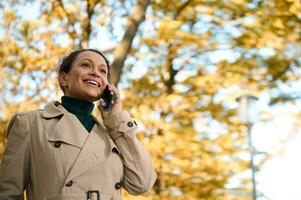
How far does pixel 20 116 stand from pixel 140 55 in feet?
24.6

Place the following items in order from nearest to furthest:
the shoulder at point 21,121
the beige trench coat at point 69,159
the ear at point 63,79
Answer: the beige trench coat at point 69,159 → the shoulder at point 21,121 → the ear at point 63,79

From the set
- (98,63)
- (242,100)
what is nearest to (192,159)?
(242,100)

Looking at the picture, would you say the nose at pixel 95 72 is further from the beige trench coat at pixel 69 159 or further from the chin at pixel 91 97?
the beige trench coat at pixel 69 159

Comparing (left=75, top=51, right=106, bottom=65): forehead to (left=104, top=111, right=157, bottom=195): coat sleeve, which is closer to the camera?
(left=104, top=111, right=157, bottom=195): coat sleeve

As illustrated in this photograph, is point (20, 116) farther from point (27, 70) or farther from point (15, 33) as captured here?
point (15, 33)

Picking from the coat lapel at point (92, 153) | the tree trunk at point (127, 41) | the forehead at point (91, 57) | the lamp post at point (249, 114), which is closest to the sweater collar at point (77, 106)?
the coat lapel at point (92, 153)

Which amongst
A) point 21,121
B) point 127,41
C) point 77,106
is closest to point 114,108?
point 77,106


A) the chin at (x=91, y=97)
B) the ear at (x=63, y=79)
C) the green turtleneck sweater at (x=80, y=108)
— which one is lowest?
the green turtleneck sweater at (x=80, y=108)

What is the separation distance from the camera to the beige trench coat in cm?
216

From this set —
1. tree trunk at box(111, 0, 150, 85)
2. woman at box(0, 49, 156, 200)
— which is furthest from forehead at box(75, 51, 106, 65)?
tree trunk at box(111, 0, 150, 85)

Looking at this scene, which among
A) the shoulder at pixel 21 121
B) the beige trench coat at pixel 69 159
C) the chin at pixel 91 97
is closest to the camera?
the beige trench coat at pixel 69 159

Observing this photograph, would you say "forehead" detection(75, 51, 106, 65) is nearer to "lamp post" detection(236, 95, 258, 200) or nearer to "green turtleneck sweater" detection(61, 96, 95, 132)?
"green turtleneck sweater" detection(61, 96, 95, 132)

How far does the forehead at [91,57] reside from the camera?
2495 mm

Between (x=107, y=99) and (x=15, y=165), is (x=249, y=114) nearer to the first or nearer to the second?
(x=107, y=99)
